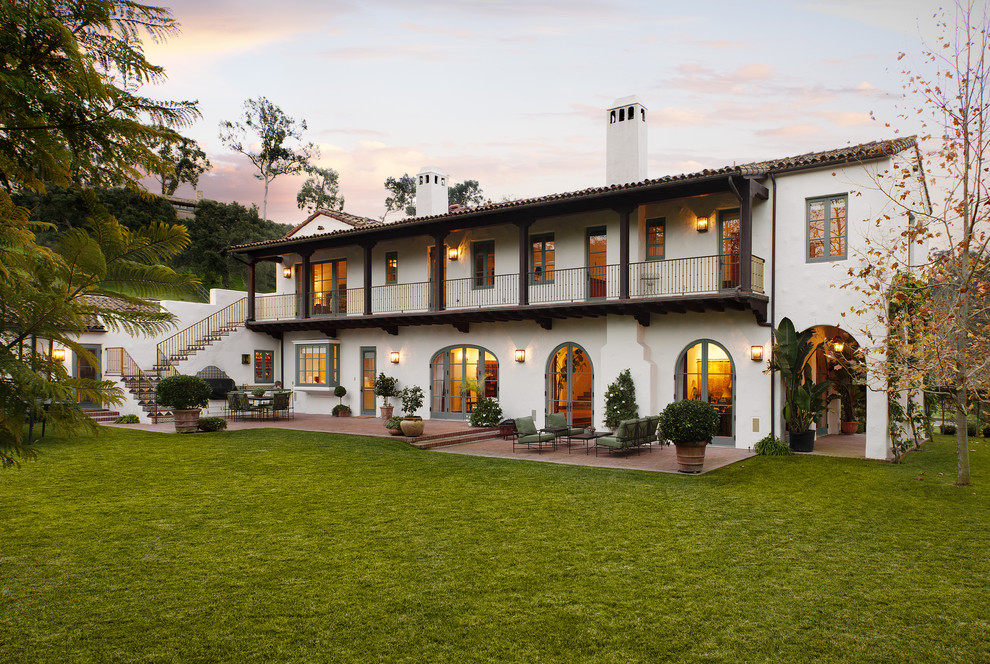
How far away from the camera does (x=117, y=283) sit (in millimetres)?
2867

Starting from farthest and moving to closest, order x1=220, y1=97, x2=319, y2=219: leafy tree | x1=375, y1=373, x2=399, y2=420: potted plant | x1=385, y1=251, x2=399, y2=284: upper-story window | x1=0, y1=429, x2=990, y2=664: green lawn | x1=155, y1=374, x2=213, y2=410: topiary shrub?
1. x1=220, y1=97, x2=319, y2=219: leafy tree
2. x1=385, y1=251, x2=399, y2=284: upper-story window
3. x1=375, y1=373, x2=399, y2=420: potted plant
4. x1=155, y1=374, x2=213, y2=410: topiary shrub
5. x1=0, y1=429, x2=990, y2=664: green lawn

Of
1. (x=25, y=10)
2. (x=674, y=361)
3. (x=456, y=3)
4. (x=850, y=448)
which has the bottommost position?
(x=850, y=448)

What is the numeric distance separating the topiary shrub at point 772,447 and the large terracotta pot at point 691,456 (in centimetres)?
315

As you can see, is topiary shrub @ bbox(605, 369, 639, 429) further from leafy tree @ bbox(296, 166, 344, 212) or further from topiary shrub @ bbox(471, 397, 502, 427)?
leafy tree @ bbox(296, 166, 344, 212)

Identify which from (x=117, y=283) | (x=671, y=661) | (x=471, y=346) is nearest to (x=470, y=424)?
(x=471, y=346)

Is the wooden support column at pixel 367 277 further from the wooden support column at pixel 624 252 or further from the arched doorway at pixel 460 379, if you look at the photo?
the wooden support column at pixel 624 252

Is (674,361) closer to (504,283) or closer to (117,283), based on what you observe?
(504,283)

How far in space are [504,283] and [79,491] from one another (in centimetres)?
1200

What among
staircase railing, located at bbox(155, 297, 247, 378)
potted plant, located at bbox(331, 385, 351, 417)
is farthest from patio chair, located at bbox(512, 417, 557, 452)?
staircase railing, located at bbox(155, 297, 247, 378)

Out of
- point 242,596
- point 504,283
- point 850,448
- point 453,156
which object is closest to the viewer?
point 242,596

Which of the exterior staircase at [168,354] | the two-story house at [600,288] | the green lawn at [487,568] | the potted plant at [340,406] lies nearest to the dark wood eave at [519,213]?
the two-story house at [600,288]

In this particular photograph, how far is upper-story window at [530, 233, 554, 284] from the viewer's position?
18094 millimetres

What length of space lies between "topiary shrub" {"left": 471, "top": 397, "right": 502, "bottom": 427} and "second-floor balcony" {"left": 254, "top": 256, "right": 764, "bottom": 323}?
2801mm

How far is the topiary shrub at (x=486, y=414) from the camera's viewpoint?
1806 centimetres
